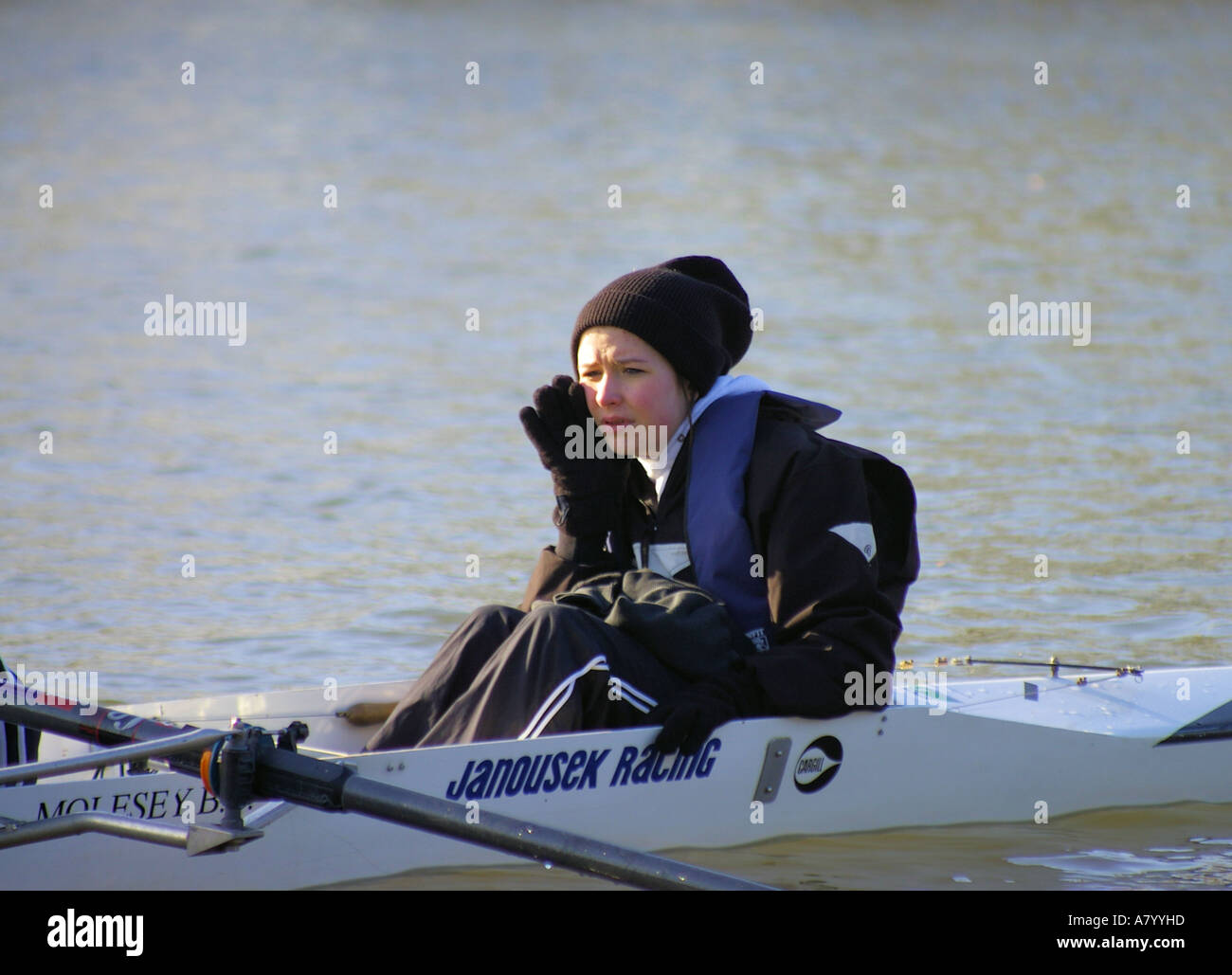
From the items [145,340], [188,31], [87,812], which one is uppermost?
[188,31]

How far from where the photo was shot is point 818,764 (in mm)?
4133

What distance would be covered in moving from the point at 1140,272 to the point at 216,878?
36.3 ft

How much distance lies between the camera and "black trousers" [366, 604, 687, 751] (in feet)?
12.4

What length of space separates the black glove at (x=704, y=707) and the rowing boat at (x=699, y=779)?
0.15 feet

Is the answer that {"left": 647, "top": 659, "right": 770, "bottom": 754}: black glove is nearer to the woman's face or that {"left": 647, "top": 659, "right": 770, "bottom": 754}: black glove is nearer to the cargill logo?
the cargill logo

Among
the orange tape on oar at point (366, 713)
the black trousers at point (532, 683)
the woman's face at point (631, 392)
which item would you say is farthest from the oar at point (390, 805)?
the woman's face at point (631, 392)

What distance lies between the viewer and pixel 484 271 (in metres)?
14.2

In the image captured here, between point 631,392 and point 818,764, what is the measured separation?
3.19 ft

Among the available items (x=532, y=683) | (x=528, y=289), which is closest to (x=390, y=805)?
(x=532, y=683)

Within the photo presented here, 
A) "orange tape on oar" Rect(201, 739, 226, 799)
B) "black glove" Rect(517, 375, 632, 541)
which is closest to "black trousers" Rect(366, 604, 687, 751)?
"black glove" Rect(517, 375, 632, 541)

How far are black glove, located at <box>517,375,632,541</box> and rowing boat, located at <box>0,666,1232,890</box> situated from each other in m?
0.56

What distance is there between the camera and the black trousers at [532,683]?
378 cm

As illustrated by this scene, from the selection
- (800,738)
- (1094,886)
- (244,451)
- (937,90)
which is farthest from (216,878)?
(937,90)

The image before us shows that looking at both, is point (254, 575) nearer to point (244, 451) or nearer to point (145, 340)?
point (244, 451)
